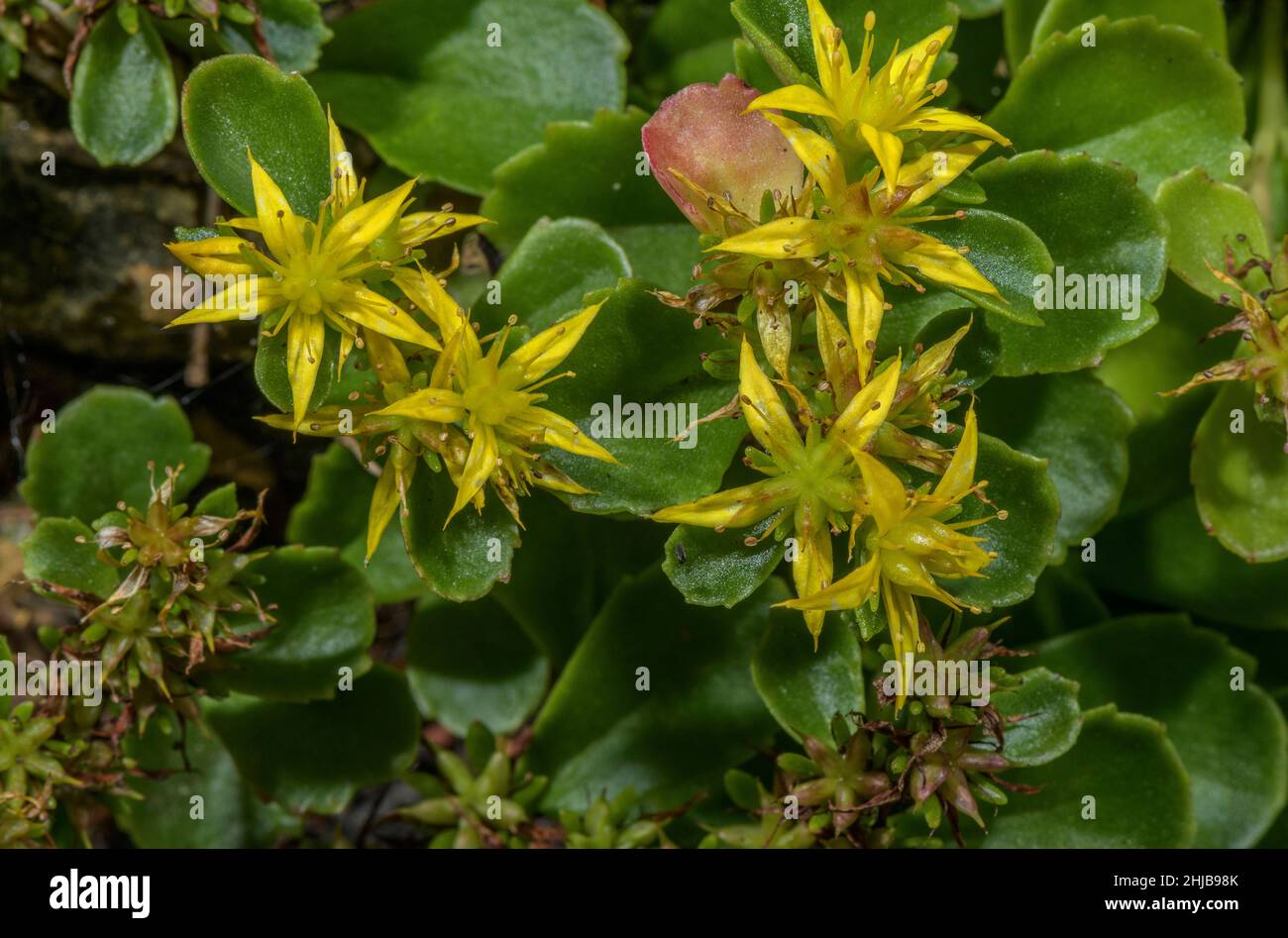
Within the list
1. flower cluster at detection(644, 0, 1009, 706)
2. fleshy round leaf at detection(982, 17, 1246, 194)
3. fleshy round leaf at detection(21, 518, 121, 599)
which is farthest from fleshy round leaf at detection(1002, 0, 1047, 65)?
fleshy round leaf at detection(21, 518, 121, 599)

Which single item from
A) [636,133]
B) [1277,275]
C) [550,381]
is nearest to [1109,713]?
[1277,275]

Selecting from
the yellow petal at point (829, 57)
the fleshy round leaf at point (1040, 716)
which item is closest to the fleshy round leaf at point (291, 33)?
the yellow petal at point (829, 57)

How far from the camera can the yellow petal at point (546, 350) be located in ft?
4.83

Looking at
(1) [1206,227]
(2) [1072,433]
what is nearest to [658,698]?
(2) [1072,433]

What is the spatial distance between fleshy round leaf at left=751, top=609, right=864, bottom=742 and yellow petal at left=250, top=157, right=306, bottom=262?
2.50 feet

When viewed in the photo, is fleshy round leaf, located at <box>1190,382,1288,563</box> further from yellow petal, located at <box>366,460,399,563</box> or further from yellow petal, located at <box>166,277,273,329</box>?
yellow petal, located at <box>166,277,273,329</box>

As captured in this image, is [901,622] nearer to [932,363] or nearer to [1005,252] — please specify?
[932,363]

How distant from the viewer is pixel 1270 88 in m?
2.06

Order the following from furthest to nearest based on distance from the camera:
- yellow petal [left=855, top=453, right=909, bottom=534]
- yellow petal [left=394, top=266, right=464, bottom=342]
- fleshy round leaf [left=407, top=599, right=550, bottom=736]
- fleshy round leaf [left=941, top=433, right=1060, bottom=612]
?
fleshy round leaf [left=407, top=599, right=550, bottom=736]
fleshy round leaf [left=941, top=433, right=1060, bottom=612]
yellow petal [left=394, top=266, right=464, bottom=342]
yellow petal [left=855, top=453, right=909, bottom=534]

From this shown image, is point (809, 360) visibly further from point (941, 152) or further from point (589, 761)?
point (589, 761)

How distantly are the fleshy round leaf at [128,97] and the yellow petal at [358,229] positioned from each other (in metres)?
0.54

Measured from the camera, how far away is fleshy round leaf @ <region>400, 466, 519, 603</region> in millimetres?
1544

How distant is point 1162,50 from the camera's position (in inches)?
70.2

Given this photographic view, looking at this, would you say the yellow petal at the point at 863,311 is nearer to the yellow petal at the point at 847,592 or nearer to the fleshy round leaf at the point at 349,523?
the yellow petal at the point at 847,592
